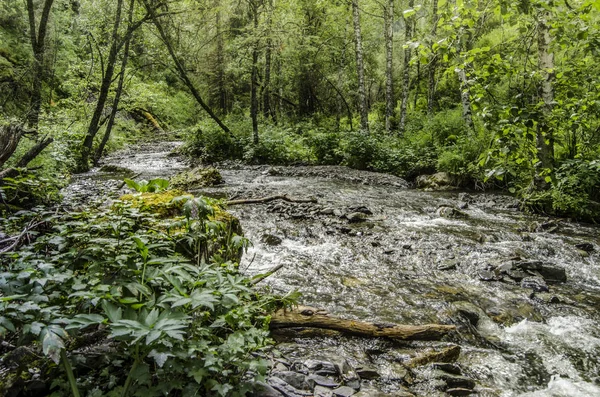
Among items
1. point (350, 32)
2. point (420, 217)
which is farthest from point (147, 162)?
point (350, 32)

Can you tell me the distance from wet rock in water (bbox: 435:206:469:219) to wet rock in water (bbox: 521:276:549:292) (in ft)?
11.1

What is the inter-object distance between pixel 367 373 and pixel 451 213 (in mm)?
6382

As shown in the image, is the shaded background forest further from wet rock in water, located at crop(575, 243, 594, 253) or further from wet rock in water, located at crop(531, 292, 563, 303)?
wet rock in water, located at crop(531, 292, 563, 303)

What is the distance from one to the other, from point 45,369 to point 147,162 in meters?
15.7

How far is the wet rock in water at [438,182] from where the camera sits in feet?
38.0

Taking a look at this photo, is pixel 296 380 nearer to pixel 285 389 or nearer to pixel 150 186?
pixel 285 389

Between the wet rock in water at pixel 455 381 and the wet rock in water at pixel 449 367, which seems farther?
the wet rock in water at pixel 449 367

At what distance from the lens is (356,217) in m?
7.91

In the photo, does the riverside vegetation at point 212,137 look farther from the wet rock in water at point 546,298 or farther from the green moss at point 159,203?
the wet rock in water at point 546,298

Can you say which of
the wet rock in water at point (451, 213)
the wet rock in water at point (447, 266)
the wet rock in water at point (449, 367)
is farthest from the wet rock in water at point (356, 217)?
the wet rock in water at point (449, 367)

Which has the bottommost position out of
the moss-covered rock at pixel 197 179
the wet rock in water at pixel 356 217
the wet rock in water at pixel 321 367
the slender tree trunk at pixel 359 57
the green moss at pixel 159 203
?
the wet rock in water at pixel 321 367

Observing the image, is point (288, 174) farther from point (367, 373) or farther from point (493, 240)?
point (367, 373)

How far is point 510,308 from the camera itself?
4.26m

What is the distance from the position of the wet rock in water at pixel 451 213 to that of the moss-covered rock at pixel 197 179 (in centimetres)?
692
